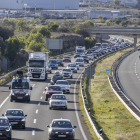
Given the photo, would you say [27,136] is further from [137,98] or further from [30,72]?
[30,72]

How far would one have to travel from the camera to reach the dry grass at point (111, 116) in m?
23.1

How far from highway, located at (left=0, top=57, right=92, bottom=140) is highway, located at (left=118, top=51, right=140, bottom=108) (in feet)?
22.2

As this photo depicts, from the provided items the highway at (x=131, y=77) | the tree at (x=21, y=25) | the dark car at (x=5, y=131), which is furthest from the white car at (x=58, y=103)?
the tree at (x=21, y=25)

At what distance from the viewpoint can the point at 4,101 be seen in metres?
34.2

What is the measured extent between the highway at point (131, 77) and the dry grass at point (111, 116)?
234cm

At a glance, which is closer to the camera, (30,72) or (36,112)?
(36,112)

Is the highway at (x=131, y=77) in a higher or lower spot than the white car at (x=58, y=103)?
lower

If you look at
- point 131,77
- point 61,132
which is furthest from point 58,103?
point 131,77

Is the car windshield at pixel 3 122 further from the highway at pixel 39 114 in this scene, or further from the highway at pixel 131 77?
the highway at pixel 131 77

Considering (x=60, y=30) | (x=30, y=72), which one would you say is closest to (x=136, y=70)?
(x=30, y=72)

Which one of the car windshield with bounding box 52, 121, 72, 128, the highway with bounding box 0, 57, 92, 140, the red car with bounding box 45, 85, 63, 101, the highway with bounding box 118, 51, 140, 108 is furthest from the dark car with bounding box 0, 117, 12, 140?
the highway with bounding box 118, 51, 140, 108

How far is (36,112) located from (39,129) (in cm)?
651

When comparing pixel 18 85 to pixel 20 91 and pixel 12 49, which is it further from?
pixel 12 49

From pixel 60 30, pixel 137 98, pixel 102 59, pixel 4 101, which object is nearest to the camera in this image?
pixel 4 101
